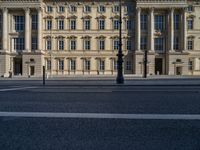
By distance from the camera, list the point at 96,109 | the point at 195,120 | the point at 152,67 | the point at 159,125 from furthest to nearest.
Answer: the point at 152,67
the point at 96,109
the point at 195,120
the point at 159,125

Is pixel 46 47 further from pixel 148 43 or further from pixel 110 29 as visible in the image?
pixel 148 43

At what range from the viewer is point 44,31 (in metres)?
67.4

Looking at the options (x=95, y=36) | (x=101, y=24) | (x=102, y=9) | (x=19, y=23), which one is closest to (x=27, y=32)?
(x=19, y=23)

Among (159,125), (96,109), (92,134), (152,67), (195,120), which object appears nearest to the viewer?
(92,134)

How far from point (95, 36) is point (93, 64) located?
20.9ft

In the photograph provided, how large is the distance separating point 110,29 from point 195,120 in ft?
202

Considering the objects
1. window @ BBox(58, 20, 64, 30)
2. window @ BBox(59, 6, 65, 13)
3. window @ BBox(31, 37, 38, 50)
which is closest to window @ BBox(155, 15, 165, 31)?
window @ BBox(59, 6, 65, 13)

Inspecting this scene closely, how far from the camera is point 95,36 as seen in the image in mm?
67312

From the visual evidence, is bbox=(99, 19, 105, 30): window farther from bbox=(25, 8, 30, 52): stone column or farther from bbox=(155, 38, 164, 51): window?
bbox=(25, 8, 30, 52): stone column

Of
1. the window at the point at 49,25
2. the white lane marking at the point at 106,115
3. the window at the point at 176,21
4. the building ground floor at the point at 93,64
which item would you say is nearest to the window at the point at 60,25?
the window at the point at 49,25

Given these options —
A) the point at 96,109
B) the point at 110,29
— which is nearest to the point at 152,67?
the point at 110,29

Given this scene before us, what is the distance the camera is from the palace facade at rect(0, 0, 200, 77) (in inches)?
2557

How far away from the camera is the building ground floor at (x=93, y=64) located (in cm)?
6456

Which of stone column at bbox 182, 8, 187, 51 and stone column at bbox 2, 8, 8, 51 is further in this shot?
stone column at bbox 2, 8, 8, 51
